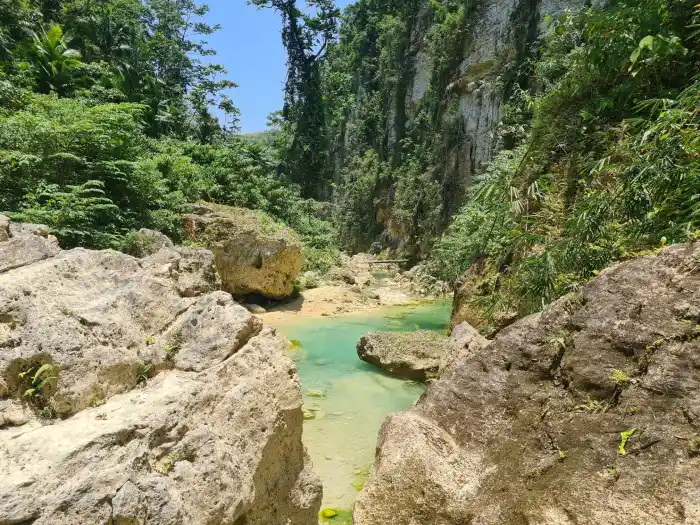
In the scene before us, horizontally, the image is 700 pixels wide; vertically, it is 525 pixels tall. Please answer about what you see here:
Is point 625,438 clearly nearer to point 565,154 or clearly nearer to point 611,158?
point 611,158

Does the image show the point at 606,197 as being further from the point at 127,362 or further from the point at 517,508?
the point at 127,362

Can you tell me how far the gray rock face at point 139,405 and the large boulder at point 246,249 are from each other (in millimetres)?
8285

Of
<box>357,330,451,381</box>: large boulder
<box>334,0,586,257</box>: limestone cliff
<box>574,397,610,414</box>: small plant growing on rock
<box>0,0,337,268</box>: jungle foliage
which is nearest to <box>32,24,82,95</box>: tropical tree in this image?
<box>0,0,337,268</box>: jungle foliage

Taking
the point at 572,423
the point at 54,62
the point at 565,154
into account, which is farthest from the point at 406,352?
the point at 54,62

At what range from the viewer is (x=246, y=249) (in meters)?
11.4

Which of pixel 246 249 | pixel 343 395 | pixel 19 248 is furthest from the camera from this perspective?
pixel 246 249

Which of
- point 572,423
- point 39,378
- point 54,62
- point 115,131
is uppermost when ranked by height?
point 54,62

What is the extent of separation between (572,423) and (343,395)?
14.6 ft

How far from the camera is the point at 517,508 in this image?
2387 millimetres

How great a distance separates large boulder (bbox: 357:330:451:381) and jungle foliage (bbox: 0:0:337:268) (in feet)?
16.0

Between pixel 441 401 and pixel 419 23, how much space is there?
26.0 metres

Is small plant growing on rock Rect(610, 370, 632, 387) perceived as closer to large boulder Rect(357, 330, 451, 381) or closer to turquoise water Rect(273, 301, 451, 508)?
turquoise water Rect(273, 301, 451, 508)

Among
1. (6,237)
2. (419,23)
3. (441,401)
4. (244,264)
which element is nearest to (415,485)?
(441,401)

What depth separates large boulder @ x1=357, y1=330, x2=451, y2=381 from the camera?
6.89 meters
